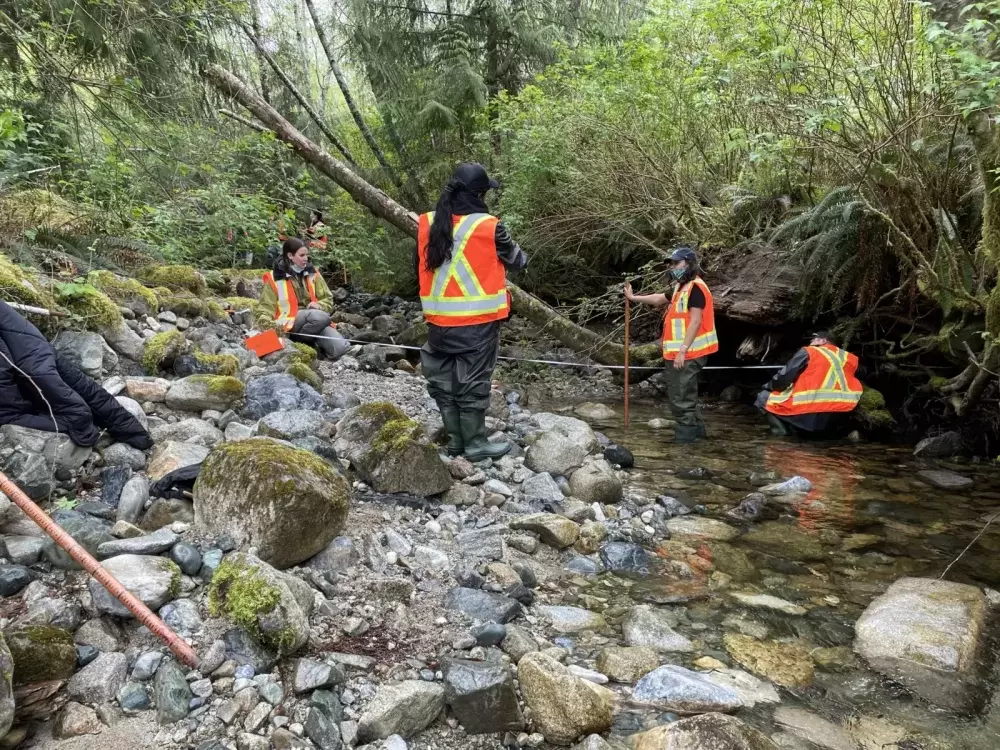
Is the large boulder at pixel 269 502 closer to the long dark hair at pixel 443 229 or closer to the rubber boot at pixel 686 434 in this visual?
the long dark hair at pixel 443 229

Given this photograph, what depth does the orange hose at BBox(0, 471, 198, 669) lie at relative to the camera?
2160 mm

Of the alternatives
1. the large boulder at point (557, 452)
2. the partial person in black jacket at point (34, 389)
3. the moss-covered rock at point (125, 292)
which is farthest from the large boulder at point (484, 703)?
the moss-covered rock at point (125, 292)

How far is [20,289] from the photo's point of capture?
4707 mm

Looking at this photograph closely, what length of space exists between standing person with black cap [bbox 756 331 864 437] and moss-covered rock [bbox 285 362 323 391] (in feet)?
17.0

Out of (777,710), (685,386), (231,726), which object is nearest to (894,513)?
(685,386)

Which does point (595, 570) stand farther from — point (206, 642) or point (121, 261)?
point (121, 261)

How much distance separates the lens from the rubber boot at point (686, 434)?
7.18m

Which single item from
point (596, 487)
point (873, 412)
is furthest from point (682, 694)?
point (873, 412)

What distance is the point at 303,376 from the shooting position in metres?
6.43

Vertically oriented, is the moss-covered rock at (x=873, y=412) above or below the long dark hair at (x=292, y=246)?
below

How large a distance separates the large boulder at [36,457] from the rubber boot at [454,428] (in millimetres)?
2601

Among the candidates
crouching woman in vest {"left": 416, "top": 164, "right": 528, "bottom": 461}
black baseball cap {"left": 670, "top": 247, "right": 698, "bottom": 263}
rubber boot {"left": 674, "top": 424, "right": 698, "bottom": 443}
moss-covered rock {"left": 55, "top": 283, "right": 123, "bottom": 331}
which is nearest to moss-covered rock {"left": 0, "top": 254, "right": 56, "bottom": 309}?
moss-covered rock {"left": 55, "top": 283, "right": 123, "bottom": 331}

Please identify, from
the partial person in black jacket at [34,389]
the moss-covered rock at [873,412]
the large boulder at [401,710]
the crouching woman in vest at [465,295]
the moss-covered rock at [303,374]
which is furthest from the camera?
the moss-covered rock at [873,412]

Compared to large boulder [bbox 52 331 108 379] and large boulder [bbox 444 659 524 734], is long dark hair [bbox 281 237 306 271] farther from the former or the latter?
large boulder [bbox 444 659 524 734]
